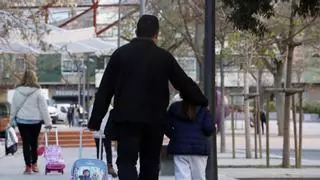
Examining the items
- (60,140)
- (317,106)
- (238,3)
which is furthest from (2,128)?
(317,106)

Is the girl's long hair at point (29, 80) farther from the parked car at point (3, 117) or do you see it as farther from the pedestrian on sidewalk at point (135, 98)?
the parked car at point (3, 117)

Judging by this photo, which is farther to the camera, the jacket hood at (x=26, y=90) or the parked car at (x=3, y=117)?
the parked car at (x=3, y=117)

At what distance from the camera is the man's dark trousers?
6.74 meters

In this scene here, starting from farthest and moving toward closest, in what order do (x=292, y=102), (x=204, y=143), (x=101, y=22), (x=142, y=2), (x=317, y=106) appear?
1. (x=317, y=106)
2. (x=101, y=22)
3. (x=292, y=102)
4. (x=142, y=2)
5. (x=204, y=143)

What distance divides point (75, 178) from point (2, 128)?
24821 millimetres

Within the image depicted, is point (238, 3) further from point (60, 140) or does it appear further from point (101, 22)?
point (101, 22)

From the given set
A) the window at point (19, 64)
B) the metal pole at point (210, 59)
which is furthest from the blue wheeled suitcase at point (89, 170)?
the window at point (19, 64)

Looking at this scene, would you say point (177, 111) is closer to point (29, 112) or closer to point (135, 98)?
point (135, 98)

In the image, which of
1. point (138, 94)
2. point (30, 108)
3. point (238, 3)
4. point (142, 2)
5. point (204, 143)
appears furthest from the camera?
point (142, 2)

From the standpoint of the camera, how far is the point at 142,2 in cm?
1792

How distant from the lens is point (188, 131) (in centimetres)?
837

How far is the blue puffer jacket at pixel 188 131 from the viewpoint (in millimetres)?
8312

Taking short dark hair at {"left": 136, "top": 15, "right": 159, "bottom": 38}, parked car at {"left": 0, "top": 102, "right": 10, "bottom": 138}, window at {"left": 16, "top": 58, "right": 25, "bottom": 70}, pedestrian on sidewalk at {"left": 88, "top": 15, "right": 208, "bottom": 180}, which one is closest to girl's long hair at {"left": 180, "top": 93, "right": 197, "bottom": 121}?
pedestrian on sidewalk at {"left": 88, "top": 15, "right": 208, "bottom": 180}

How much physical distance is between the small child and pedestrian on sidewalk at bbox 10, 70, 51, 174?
4.94 meters
